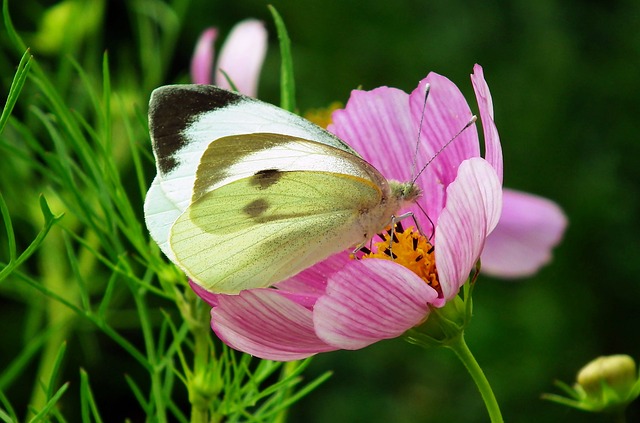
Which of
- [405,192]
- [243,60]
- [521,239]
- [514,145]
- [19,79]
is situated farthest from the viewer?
[514,145]

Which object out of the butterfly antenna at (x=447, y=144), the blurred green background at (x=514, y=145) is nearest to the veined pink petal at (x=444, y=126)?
the butterfly antenna at (x=447, y=144)

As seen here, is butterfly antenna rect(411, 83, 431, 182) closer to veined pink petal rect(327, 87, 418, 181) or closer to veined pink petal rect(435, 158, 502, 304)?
veined pink petal rect(327, 87, 418, 181)

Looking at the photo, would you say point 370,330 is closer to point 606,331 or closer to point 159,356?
point 159,356

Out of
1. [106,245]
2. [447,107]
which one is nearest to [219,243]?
[106,245]

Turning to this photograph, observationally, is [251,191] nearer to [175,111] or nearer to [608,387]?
[175,111]

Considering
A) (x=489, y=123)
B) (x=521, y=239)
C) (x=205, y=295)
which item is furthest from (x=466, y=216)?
(x=521, y=239)
